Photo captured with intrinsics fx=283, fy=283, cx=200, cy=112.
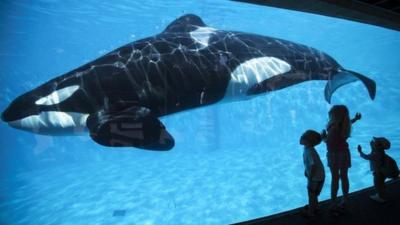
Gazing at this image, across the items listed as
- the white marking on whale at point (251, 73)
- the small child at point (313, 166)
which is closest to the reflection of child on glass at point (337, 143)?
the small child at point (313, 166)

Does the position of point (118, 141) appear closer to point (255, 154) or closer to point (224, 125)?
point (255, 154)

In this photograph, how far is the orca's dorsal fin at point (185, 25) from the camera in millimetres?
6348

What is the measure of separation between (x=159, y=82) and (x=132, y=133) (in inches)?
45.4

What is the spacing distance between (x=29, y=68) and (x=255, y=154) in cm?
2354

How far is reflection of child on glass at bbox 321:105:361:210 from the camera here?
4285 mm

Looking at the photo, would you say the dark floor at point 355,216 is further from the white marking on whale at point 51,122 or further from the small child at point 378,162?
the white marking on whale at point 51,122

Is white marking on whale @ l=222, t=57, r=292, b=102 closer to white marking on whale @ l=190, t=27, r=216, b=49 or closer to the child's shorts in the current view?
white marking on whale @ l=190, t=27, r=216, b=49

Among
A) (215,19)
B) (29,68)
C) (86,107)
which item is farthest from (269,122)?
(29,68)

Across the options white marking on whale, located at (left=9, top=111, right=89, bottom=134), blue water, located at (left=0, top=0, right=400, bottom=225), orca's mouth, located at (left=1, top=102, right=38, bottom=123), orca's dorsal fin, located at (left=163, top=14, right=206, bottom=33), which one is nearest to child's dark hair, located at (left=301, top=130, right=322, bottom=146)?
blue water, located at (left=0, top=0, right=400, bottom=225)

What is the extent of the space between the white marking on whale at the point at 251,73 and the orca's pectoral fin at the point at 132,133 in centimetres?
188

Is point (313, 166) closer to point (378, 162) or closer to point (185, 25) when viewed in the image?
point (378, 162)

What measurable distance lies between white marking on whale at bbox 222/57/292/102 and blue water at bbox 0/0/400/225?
5.36 feet

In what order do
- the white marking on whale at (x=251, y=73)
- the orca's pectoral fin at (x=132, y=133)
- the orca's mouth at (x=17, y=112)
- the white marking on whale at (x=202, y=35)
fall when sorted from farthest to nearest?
the white marking on whale at (x=202, y=35) < the white marking on whale at (x=251, y=73) < the orca's mouth at (x=17, y=112) < the orca's pectoral fin at (x=132, y=133)

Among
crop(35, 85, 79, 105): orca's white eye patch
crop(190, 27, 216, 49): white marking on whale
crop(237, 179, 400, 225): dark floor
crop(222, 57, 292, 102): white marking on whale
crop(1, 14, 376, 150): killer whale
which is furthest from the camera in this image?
crop(190, 27, 216, 49): white marking on whale
